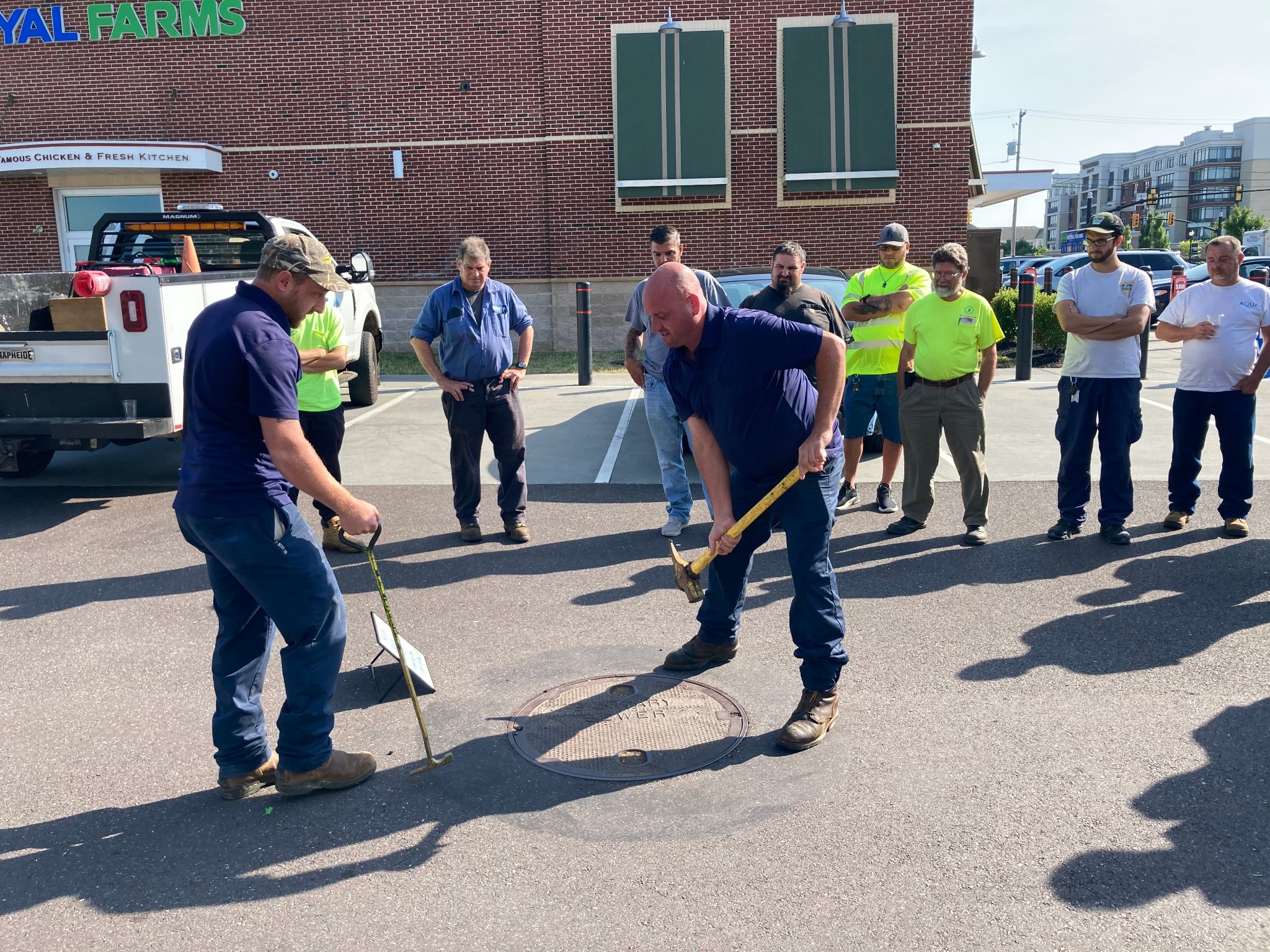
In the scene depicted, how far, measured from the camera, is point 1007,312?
54.7ft

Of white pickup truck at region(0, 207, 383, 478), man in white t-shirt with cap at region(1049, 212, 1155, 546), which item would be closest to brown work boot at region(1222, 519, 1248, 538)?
man in white t-shirt with cap at region(1049, 212, 1155, 546)

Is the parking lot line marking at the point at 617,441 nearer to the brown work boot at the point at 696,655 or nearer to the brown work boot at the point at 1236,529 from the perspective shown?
the brown work boot at the point at 696,655

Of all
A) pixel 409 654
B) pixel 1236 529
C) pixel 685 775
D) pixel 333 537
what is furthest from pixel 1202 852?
pixel 333 537

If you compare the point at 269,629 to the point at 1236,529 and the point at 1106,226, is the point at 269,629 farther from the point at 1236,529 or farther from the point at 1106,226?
the point at 1236,529

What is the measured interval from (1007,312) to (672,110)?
259 inches

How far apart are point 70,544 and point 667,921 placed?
18.3 ft

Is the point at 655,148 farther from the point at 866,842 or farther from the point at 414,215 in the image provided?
Result: the point at 866,842

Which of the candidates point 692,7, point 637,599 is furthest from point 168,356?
point 692,7

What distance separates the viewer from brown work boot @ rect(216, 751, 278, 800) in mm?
3701

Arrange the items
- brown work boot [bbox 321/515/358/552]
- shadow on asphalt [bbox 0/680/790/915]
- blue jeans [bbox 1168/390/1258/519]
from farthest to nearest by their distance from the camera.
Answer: brown work boot [bbox 321/515/358/552], blue jeans [bbox 1168/390/1258/519], shadow on asphalt [bbox 0/680/790/915]

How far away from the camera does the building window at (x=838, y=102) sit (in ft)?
56.5

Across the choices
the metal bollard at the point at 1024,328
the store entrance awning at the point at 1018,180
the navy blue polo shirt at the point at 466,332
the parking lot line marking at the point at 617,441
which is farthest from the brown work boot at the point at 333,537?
the store entrance awning at the point at 1018,180

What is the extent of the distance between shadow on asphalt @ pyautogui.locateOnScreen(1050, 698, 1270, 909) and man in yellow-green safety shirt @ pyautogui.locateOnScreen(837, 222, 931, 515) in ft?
12.3

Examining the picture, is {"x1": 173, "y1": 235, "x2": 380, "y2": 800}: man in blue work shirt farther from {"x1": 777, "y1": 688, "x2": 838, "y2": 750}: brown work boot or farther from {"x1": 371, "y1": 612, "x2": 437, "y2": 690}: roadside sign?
{"x1": 777, "y1": 688, "x2": 838, "y2": 750}: brown work boot
